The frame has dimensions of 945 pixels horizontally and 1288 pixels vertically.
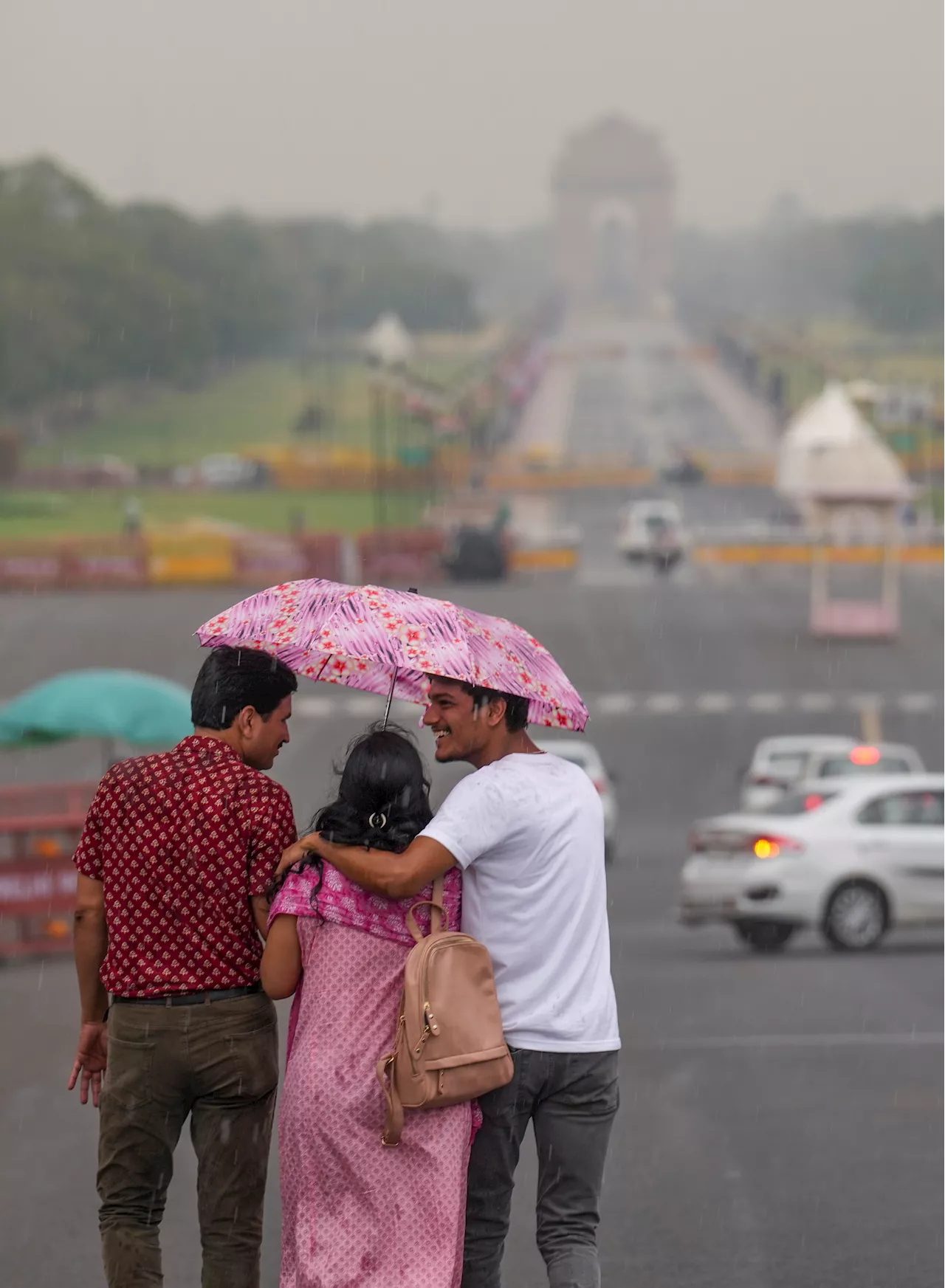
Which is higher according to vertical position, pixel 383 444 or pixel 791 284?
pixel 791 284

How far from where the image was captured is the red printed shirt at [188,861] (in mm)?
4602

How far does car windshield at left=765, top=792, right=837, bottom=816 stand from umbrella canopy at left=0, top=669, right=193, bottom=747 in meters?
4.04

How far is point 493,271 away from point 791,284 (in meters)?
24.9

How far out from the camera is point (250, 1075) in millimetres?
4629

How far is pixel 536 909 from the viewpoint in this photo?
14.9 feet

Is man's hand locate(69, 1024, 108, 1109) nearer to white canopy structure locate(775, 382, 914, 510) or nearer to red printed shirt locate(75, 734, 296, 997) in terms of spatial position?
red printed shirt locate(75, 734, 296, 997)

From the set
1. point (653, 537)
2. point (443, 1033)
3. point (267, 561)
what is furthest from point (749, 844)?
point (653, 537)

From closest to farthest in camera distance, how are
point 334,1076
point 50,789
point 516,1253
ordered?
point 334,1076 → point 516,1253 → point 50,789

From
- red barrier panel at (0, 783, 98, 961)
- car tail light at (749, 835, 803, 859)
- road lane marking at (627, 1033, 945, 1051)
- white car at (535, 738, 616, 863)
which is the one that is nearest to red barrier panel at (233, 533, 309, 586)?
white car at (535, 738, 616, 863)

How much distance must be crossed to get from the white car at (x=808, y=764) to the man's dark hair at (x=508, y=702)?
16.6 m

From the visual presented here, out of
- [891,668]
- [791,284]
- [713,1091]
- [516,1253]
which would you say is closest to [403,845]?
[516,1253]

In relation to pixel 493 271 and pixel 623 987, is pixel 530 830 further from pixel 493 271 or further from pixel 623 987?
pixel 493 271

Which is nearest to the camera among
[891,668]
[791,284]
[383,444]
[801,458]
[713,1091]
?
[713,1091]

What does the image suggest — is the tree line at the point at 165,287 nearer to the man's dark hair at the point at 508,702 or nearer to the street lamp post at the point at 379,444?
the street lamp post at the point at 379,444
